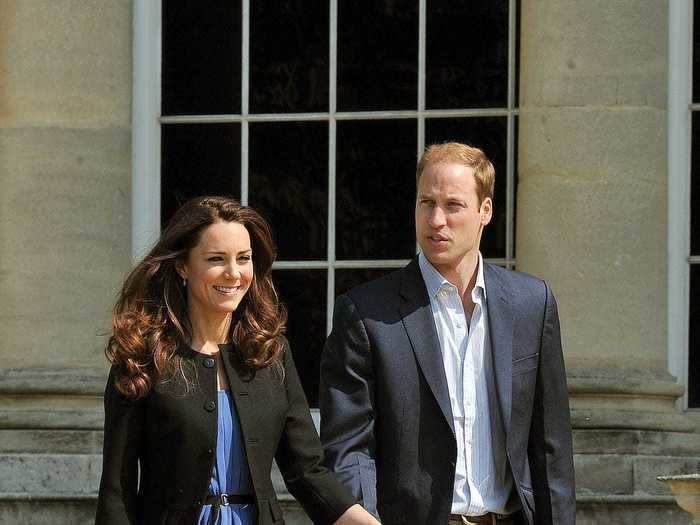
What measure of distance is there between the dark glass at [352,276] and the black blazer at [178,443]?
315 cm

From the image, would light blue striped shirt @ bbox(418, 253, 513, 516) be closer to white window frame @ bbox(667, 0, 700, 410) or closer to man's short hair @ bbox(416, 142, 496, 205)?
man's short hair @ bbox(416, 142, 496, 205)

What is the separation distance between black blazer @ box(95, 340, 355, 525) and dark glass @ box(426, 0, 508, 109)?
329cm

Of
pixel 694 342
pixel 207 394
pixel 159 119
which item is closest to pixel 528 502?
pixel 207 394

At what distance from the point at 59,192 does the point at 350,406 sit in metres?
3.40

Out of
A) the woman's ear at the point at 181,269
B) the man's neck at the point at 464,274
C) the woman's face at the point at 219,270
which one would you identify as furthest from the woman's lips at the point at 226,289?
the man's neck at the point at 464,274

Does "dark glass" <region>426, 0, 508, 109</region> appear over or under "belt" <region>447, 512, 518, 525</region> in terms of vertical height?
over

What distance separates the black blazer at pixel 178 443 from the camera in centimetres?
502

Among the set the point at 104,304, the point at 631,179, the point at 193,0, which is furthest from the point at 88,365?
the point at 631,179

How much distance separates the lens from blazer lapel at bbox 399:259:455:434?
5.35 m

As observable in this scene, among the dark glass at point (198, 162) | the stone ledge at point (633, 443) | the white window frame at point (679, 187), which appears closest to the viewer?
the stone ledge at point (633, 443)

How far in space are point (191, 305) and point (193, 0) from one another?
3585mm

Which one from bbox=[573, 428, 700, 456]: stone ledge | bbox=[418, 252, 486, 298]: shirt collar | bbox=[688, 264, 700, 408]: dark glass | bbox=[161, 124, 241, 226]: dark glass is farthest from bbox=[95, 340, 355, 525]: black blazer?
bbox=[161, 124, 241, 226]: dark glass

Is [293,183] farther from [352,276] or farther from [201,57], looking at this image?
[201,57]

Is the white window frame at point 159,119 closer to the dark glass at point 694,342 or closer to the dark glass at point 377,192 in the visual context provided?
the dark glass at point 377,192
